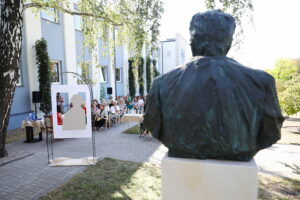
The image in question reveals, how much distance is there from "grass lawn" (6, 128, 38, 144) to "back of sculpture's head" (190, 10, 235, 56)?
914cm

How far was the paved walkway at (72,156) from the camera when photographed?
4.87m

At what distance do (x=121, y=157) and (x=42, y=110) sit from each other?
26.0ft

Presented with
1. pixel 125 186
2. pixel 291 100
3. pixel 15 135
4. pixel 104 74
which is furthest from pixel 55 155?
pixel 104 74

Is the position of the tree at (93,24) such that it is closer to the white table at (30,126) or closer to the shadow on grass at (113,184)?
the white table at (30,126)

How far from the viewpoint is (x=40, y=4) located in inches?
256

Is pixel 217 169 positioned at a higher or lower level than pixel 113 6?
lower

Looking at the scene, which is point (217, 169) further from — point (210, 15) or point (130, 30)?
point (130, 30)

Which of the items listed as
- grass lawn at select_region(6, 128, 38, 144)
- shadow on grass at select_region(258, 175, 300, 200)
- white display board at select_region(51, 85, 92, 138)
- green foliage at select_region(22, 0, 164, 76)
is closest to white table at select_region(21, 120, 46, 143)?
grass lawn at select_region(6, 128, 38, 144)

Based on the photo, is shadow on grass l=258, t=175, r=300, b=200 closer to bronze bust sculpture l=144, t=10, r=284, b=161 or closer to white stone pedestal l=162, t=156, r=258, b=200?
white stone pedestal l=162, t=156, r=258, b=200

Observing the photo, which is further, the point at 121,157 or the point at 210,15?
the point at 121,157

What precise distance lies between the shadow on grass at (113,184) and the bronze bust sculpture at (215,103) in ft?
8.55

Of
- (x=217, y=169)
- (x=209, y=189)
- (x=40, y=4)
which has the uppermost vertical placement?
(x=40, y=4)

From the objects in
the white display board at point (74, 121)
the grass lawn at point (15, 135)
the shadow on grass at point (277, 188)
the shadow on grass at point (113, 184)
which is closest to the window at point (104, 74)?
the grass lawn at point (15, 135)

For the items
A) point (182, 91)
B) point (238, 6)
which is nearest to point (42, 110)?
point (238, 6)
